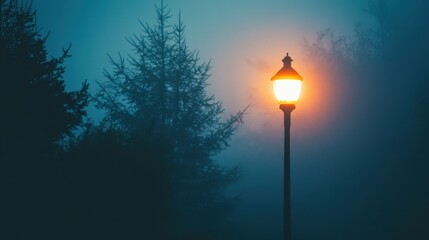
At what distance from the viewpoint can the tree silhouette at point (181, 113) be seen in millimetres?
17375

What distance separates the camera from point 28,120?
34.5 ft

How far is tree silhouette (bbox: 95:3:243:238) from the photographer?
17375 millimetres

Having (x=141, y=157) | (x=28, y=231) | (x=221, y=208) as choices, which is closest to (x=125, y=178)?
(x=141, y=157)

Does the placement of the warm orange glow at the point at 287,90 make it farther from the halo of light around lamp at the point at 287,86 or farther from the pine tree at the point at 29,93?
the pine tree at the point at 29,93

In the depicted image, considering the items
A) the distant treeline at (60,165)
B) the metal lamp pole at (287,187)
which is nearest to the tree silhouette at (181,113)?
the distant treeline at (60,165)

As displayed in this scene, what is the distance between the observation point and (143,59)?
729 inches

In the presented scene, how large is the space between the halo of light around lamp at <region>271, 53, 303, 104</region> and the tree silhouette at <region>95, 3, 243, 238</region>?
9.81m

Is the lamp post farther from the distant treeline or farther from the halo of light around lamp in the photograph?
the distant treeline

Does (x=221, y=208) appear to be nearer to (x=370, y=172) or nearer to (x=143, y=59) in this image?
(x=143, y=59)

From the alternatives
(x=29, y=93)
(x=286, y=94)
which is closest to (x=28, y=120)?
(x=29, y=93)

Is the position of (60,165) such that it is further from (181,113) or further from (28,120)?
(181,113)

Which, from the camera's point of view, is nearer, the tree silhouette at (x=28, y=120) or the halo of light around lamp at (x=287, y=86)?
the halo of light around lamp at (x=287, y=86)

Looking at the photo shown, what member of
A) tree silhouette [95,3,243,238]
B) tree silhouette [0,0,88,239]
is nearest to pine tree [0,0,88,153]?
tree silhouette [0,0,88,239]

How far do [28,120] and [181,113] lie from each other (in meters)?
8.07
